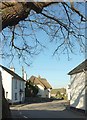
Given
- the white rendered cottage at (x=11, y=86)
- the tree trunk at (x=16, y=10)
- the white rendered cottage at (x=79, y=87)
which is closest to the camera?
the tree trunk at (x=16, y=10)

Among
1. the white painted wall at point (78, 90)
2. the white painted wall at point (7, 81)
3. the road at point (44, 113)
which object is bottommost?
the road at point (44, 113)

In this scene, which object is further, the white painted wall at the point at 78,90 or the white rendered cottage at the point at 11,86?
the white rendered cottage at the point at 11,86

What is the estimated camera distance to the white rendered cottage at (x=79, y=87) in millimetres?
Result: 36156

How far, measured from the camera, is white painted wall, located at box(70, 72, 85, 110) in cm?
3706

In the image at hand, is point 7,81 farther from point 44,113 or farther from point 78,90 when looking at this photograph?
point 44,113

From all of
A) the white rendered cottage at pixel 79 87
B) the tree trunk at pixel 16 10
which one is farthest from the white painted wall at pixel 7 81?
the tree trunk at pixel 16 10

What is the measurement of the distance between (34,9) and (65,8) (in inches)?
71.3

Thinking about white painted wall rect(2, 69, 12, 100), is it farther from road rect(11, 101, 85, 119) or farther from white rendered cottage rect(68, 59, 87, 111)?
white rendered cottage rect(68, 59, 87, 111)

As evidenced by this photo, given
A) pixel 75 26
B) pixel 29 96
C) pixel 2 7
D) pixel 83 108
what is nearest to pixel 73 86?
pixel 83 108

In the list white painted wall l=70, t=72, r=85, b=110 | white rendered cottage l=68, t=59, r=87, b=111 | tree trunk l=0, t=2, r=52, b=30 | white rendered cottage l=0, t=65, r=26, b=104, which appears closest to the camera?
tree trunk l=0, t=2, r=52, b=30

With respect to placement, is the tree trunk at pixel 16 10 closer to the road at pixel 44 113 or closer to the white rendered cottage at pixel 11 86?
the road at pixel 44 113

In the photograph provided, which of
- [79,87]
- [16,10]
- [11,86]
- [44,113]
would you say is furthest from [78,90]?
[16,10]

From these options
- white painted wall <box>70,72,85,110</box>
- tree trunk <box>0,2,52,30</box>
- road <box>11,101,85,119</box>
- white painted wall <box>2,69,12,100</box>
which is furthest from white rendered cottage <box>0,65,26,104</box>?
tree trunk <box>0,2,52,30</box>

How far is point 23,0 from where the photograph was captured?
48.0 ft
